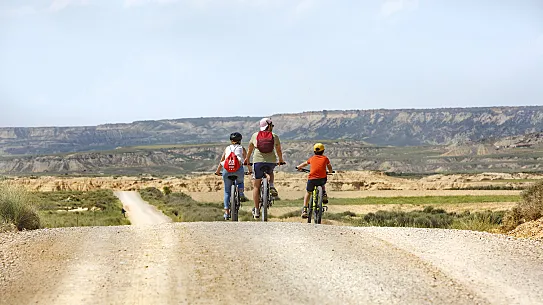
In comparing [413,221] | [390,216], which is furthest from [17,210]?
[390,216]

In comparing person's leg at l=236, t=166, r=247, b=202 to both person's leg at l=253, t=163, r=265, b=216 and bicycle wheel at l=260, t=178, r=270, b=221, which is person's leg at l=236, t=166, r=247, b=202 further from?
bicycle wheel at l=260, t=178, r=270, b=221

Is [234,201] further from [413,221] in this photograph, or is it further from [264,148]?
[413,221]

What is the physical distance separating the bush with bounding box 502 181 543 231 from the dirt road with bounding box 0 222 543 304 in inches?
134

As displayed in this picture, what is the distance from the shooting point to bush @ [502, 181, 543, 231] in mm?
14875

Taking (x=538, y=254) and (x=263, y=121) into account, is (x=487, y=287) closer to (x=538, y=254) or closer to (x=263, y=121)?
(x=538, y=254)

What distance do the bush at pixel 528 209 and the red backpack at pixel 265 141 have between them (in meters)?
5.50

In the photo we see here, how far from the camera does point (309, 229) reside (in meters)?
12.2

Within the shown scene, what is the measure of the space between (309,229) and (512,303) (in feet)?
17.2

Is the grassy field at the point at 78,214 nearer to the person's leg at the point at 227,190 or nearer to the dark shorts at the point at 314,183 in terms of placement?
the person's leg at the point at 227,190

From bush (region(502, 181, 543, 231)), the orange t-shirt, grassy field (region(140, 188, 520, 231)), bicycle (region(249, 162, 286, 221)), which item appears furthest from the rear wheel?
bush (region(502, 181, 543, 231))

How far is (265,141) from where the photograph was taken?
14.2m

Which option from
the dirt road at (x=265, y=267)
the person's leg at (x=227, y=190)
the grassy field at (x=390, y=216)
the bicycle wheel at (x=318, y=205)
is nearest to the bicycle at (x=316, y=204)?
the bicycle wheel at (x=318, y=205)

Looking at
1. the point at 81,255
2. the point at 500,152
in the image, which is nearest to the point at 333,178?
the point at 500,152

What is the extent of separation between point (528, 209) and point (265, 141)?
19.5 feet
